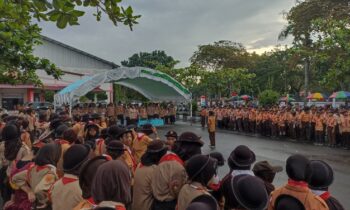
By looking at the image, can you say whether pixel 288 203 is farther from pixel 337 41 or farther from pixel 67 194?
pixel 337 41

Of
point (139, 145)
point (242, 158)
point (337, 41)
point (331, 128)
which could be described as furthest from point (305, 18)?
point (242, 158)

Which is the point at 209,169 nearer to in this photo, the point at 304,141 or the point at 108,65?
the point at 304,141

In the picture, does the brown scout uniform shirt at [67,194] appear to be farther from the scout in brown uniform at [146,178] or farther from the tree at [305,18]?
the tree at [305,18]

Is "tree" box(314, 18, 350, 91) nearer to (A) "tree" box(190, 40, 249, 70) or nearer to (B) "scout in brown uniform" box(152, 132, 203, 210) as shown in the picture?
(B) "scout in brown uniform" box(152, 132, 203, 210)

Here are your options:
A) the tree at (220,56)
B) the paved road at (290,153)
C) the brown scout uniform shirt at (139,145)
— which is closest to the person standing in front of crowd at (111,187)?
the brown scout uniform shirt at (139,145)

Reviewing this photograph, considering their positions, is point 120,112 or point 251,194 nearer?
point 251,194

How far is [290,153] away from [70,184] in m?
11.3

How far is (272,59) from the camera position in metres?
48.3

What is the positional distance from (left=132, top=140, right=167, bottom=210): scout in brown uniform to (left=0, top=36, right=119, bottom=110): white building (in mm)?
33345

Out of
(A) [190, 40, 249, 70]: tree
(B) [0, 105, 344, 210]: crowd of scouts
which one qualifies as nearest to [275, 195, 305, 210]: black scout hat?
(B) [0, 105, 344, 210]: crowd of scouts

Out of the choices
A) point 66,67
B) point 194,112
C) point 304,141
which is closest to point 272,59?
point 194,112

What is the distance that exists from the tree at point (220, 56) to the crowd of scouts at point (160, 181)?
124 ft

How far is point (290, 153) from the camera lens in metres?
13.6

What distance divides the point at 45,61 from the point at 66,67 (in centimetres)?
3395
